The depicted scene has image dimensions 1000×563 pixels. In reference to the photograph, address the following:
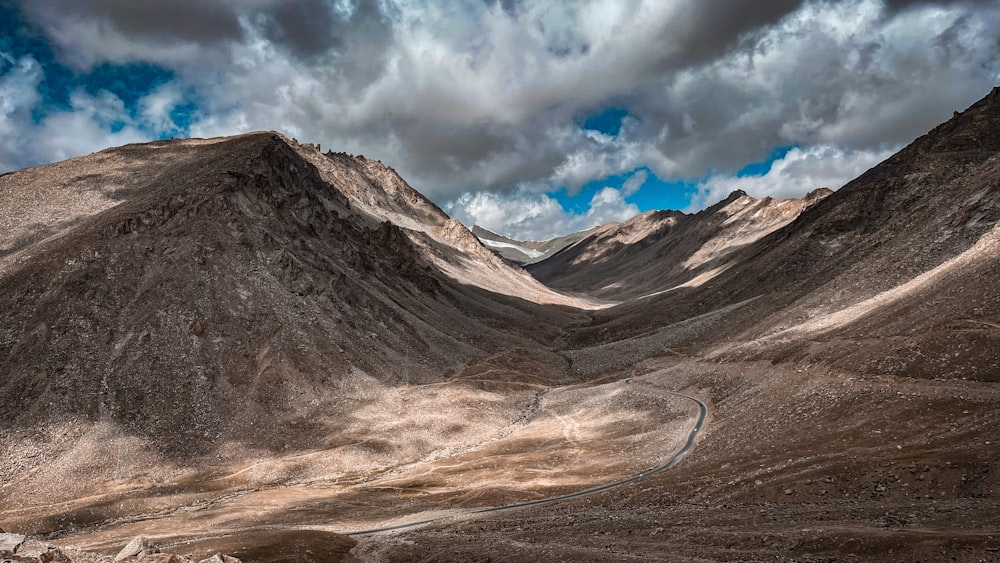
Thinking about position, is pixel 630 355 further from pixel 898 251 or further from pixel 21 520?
pixel 21 520

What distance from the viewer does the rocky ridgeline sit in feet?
60.1

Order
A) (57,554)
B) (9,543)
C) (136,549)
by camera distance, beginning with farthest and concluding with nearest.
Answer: (136,549), (9,543), (57,554)

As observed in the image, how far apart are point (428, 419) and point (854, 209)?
3364 inches

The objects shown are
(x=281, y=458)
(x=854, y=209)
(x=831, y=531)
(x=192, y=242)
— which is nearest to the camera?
(x=831, y=531)

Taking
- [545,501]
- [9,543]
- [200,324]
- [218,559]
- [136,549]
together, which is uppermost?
[200,324]

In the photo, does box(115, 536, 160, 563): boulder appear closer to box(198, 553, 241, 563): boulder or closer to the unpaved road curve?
box(198, 553, 241, 563): boulder

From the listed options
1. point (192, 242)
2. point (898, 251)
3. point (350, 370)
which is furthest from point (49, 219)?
point (898, 251)

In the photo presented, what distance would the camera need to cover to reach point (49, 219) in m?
84.8

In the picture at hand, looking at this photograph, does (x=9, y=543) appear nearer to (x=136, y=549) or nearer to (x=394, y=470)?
(x=136, y=549)

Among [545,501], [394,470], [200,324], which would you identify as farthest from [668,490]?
[200,324]

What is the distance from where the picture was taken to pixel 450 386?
80.0 m

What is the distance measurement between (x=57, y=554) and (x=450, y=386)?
61.8 metres

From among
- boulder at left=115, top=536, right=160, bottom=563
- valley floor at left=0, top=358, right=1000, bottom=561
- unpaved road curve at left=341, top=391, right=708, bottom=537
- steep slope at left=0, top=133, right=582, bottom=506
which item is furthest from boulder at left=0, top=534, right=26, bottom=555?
steep slope at left=0, top=133, right=582, bottom=506

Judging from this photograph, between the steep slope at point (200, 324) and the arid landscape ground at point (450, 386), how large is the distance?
347mm
